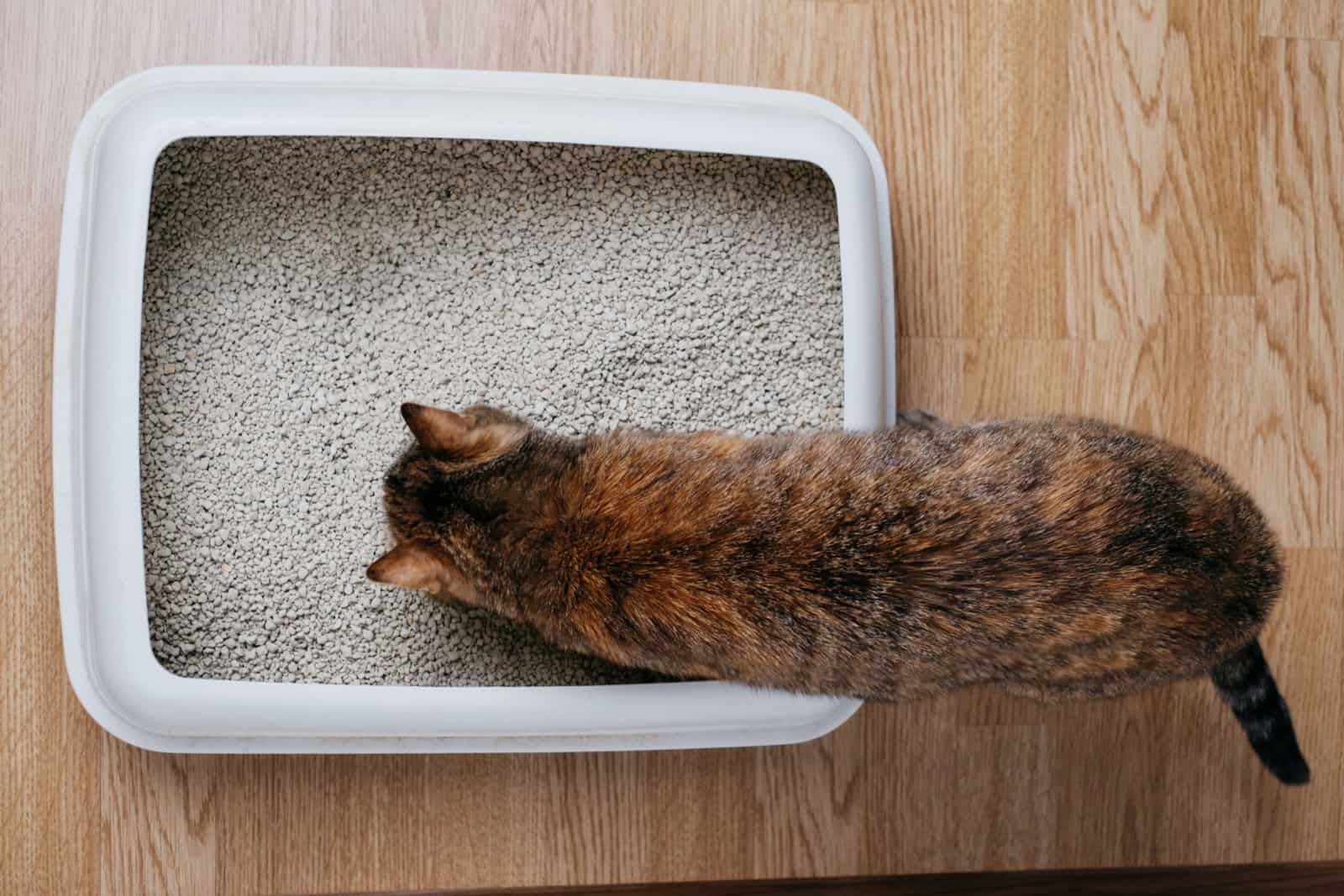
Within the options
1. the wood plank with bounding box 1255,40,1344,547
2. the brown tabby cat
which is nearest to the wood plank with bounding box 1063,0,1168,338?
the wood plank with bounding box 1255,40,1344,547

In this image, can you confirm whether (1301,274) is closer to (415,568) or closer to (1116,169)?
(1116,169)

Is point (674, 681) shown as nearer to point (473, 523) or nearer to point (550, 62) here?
point (473, 523)

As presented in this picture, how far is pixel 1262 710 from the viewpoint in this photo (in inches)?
38.2

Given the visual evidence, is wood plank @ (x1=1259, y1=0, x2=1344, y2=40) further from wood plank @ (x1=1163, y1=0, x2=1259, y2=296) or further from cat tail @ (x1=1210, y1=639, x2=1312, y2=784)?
cat tail @ (x1=1210, y1=639, x2=1312, y2=784)

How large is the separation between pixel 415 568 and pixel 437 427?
0.13 metres

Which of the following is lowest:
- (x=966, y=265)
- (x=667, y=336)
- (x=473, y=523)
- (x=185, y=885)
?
(x=185, y=885)

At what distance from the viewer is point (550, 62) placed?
1.13 metres

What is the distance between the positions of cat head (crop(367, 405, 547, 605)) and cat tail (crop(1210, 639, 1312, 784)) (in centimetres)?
74

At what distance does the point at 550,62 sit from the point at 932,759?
99 centimetres

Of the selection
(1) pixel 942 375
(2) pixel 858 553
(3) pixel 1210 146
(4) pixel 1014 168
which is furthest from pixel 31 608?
(3) pixel 1210 146

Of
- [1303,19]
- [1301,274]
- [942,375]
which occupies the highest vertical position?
[1303,19]

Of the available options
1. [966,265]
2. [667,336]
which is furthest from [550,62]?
[966,265]

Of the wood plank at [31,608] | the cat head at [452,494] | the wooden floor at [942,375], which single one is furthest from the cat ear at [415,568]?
the wood plank at [31,608]

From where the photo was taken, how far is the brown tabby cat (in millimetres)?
779
